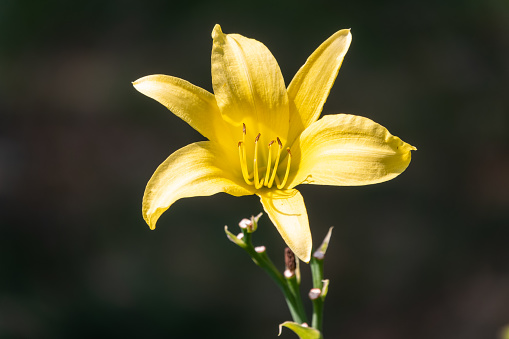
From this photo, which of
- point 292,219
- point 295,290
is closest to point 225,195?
point 295,290

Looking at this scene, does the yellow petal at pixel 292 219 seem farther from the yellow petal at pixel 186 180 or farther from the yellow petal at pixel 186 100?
the yellow petal at pixel 186 100

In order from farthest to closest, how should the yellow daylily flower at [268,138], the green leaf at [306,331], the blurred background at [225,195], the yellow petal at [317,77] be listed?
the blurred background at [225,195] < the yellow petal at [317,77] < the yellow daylily flower at [268,138] < the green leaf at [306,331]

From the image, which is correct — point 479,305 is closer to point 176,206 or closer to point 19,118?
point 176,206

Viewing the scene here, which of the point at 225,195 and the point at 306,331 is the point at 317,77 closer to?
the point at 306,331

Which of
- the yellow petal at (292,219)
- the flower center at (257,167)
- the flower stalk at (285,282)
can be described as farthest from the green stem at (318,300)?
the flower center at (257,167)

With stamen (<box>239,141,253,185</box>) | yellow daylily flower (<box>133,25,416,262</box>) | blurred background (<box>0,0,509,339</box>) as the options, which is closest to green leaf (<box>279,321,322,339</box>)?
yellow daylily flower (<box>133,25,416,262</box>)

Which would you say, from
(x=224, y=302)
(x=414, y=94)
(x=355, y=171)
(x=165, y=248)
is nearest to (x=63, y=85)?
(x=165, y=248)
